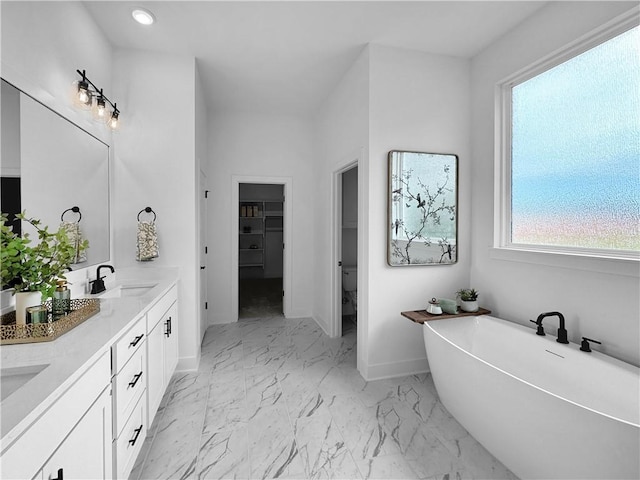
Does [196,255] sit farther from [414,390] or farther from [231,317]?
[414,390]

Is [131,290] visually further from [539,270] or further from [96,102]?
[539,270]

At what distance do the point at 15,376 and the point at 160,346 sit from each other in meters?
1.15

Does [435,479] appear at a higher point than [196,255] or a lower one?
lower

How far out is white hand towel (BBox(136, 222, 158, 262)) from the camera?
104 inches

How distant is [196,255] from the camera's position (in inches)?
116

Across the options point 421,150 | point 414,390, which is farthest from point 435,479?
point 421,150

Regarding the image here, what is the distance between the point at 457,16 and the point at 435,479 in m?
3.06

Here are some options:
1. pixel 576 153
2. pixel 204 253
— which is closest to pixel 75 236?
pixel 204 253

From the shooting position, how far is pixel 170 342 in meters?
2.43

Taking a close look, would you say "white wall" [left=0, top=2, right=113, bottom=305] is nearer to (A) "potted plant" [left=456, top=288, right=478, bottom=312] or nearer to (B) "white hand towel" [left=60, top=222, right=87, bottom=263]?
(B) "white hand towel" [left=60, top=222, right=87, bottom=263]

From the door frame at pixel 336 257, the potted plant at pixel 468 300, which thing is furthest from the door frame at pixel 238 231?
the potted plant at pixel 468 300

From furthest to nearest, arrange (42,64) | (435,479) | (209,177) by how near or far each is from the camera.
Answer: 1. (209,177)
2. (42,64)
3. (435,479)

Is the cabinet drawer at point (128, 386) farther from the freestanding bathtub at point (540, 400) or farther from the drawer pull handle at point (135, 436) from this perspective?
the freestanding bathtub at point (540, 400)

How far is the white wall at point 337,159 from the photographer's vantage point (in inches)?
110
